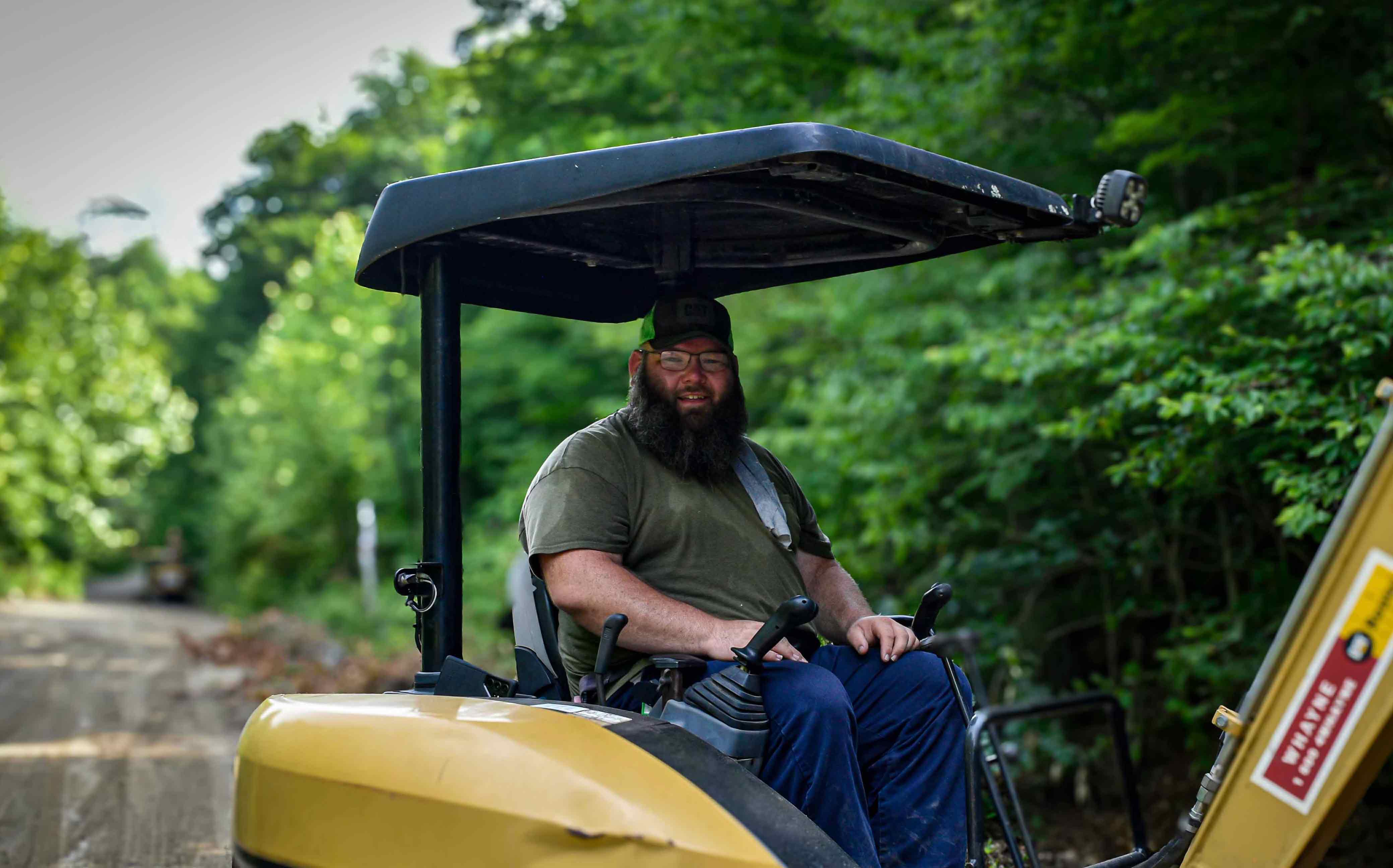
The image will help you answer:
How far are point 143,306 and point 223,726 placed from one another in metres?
41.6

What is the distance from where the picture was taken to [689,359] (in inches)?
125

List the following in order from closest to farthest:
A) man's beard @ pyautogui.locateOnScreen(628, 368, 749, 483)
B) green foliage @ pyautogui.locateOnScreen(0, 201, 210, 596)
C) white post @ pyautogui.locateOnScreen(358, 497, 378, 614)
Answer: man's beard @ pyautogui.locateOnScreen(628, 368, 749, 483), white post @ pyautogui.locateOnScreen(358, 497, 378, 614), green foliage @ pyautogui.locateOnScreen(0, 201, 210, 596)

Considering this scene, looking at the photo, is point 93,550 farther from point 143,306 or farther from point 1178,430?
point 1178,430

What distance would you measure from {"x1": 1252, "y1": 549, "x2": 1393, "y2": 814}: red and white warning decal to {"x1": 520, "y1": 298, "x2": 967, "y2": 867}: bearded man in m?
0.86

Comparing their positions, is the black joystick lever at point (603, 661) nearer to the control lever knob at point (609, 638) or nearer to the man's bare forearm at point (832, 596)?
the control lever knob at point (609, 638)

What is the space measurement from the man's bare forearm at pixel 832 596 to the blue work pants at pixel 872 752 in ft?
1.40

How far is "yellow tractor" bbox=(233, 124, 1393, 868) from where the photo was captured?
67.0 inches

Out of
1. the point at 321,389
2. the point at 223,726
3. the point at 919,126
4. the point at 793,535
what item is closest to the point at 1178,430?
the point at 793,535

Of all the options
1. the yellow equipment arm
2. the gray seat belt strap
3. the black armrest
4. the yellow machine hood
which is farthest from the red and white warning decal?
the gray seat belt strap

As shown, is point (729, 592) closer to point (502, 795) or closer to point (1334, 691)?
point (502, 795)

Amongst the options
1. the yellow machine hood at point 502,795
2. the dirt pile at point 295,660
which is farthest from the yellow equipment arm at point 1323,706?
the dirt pile at point 295,660

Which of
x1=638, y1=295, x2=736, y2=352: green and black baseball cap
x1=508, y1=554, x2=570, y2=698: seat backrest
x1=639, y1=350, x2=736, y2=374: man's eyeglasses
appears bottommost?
x1=508, y1=554, x2=570, y2=698: seat backrest

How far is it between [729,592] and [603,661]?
51 cm

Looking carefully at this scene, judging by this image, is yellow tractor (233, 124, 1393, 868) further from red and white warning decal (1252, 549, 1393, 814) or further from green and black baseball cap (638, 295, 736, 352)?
green and black baseball cap (638, 295, 736, 352)
